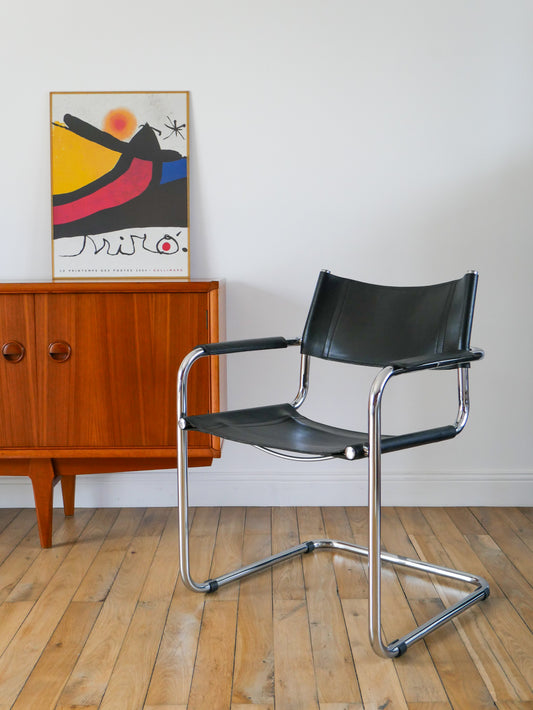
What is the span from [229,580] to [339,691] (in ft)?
1.83

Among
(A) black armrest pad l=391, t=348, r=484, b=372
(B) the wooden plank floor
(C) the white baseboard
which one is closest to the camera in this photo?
(B) the wooden plank floor

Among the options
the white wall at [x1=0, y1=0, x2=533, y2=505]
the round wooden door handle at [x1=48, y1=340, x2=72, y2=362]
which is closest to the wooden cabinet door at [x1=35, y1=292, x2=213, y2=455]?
the round wooden door handle at [x1=48, y1=340, x2=72, y2=362]

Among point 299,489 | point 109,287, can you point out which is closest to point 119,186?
point 109,287

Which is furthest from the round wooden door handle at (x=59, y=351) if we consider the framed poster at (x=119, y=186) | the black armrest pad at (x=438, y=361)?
the black armrest pad at (x=438, y=361)

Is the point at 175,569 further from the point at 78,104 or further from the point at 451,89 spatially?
the point at 451,89

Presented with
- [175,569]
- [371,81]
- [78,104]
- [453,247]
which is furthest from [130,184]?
[175,569]

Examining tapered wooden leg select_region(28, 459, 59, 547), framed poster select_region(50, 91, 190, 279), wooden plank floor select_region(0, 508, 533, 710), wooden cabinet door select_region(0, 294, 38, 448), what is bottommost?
wooden plank floor select_region(0, 508, 533, 710)

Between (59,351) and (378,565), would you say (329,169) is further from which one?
(378,565)

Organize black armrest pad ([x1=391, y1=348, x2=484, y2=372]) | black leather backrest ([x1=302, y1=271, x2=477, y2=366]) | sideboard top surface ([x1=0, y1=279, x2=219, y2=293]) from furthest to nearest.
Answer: sideboard top surface ([x1=0, y1=279, x2=219, y2=293]), black leather backrest ([x1=302, y1=271, x2=477, y2=366]), black armrest pad ([x1=391, y1=348, x2=484, y2=372])

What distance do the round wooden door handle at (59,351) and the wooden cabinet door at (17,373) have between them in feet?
0.20

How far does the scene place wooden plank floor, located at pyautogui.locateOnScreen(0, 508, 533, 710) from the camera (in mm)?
→ 1406

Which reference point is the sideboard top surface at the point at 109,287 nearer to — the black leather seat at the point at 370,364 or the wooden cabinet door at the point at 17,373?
the wooden cabinet door at the point at 17,373

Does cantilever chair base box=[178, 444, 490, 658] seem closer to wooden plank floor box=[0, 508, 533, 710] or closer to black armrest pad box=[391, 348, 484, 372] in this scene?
wooden plank floor box=[0, 508, 533, 710]

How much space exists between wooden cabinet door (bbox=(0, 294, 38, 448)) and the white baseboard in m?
0.47
